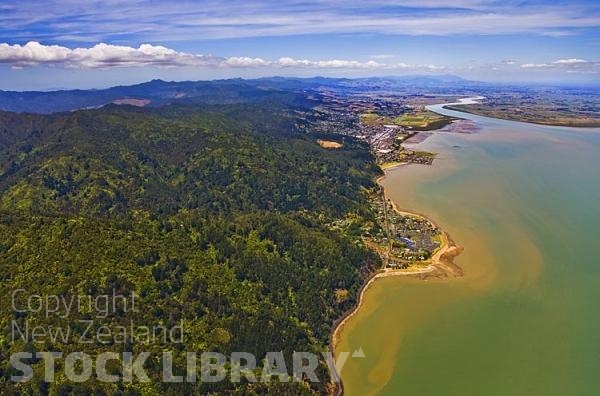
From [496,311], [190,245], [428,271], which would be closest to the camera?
[496,311]

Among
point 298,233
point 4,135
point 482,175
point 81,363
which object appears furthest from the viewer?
point 4,135

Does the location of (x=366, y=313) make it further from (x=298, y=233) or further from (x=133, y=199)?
(x=133, y=199)

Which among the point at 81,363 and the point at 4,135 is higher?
the point at 4,135

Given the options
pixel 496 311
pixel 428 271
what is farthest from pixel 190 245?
pixel 496 311

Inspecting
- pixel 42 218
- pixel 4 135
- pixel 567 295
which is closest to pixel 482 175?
pixel 567 295

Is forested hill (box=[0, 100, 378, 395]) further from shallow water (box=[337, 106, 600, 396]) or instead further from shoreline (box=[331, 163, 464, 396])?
shallow water (box=[337, 106, 600, 396])

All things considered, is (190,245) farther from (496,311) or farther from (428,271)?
(496,311)

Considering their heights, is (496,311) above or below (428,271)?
below
